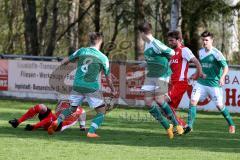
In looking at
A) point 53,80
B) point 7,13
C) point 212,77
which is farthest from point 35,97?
point 7,13

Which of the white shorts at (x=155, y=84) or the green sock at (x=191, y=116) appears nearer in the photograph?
the white shorts at (x=155, y=84)

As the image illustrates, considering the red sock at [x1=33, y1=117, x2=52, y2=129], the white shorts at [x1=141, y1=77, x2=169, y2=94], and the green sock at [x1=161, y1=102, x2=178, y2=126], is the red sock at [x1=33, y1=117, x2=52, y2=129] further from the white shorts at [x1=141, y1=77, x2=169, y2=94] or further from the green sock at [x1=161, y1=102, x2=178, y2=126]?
the green sock at [x1=161, y1=102, x2=178, y2=126]

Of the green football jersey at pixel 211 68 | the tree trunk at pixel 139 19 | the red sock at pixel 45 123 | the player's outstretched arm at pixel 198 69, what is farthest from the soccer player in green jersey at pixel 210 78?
the tree trunk at pixel 139 19

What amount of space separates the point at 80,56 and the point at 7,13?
3606 centimetres

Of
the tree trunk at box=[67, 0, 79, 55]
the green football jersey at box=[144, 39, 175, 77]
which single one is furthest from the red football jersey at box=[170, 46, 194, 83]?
the tree trunk at box=[67, 0, 79, 55]

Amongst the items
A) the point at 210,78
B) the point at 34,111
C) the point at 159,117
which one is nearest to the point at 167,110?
the point at 159,117

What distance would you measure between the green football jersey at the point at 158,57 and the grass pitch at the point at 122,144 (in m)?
1.19

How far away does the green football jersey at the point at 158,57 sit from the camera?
13.5 meters

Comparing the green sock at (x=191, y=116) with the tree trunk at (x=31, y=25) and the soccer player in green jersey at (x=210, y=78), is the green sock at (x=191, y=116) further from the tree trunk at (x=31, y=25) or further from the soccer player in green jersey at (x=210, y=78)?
the tree trunk at (x=31, y=25)

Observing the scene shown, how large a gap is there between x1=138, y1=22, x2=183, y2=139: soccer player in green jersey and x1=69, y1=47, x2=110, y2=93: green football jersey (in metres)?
0.85

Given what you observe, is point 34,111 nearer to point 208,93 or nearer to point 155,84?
point 155,84

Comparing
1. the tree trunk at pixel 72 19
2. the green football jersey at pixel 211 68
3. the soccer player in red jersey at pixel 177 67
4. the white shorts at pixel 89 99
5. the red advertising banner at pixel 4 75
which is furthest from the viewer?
the tree trunk at pixel 72 19

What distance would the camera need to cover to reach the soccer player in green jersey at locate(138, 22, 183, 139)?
44.1 feet

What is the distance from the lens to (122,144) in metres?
12.3
